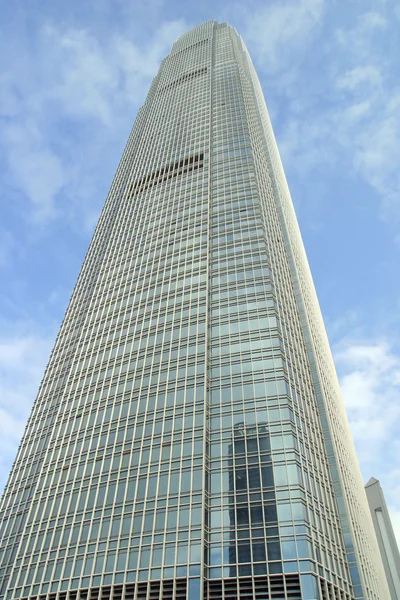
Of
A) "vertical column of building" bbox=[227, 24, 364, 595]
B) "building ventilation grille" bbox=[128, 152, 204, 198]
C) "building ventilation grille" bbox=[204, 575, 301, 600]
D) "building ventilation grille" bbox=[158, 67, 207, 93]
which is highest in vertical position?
"building ventilation grille" bbox=[158, 67, 207, 93]

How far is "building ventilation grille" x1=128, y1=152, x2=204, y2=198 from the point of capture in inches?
4190

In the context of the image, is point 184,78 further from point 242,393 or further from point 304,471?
point 304,471

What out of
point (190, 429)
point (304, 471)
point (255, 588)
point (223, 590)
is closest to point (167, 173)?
point (190, 429)

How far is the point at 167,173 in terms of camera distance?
10981cm

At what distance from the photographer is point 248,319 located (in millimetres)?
70438

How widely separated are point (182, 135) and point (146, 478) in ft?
277

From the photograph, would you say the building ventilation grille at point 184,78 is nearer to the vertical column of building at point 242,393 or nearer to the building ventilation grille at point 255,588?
the vertical column of building at point 242,393

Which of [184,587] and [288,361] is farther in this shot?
[288,361]

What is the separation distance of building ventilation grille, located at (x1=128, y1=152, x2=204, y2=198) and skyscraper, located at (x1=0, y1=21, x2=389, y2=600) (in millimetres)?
764

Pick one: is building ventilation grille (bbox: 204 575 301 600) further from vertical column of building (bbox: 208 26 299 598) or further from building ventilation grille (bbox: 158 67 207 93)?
building ventilation grille (bbox: 158 67 207 93)

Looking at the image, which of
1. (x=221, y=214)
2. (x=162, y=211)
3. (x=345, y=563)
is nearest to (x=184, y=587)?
(x=345, y=563)

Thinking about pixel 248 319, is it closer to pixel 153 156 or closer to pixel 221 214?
pixel 221 214

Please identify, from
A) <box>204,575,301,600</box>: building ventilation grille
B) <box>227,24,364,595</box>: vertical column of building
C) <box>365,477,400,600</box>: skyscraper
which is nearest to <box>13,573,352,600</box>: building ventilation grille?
<box>204,575,301,600</box>: building ventilation grille

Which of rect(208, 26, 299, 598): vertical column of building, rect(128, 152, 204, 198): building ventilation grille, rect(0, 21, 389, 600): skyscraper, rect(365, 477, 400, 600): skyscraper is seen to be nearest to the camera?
rect(208, 26, 299, 598): vertical column of building
